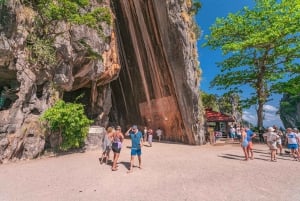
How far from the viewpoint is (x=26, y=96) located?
11.2 m

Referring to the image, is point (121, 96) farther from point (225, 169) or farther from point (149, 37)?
point (225, 169)

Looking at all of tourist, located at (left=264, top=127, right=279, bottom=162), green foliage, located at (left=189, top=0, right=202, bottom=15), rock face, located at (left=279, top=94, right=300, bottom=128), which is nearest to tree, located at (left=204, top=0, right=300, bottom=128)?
green foliage, located at (left=189, top=0, right=202, bottom=15)

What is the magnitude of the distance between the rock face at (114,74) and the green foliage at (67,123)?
63 cm

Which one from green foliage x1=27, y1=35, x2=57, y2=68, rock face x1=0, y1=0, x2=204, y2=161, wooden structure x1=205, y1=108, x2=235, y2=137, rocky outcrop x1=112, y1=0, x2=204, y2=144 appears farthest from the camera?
wooden structure x1=205, y1=108, x2=235, y2=137

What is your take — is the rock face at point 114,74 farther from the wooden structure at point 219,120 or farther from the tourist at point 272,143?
the tourist at point 272,143

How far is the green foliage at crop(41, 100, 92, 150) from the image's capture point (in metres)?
11.2

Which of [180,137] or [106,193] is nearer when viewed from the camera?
[106,193]

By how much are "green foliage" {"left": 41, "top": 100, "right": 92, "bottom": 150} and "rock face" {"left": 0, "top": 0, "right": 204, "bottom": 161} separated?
0.63 meters

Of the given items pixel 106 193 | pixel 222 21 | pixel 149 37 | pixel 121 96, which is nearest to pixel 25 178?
pixel 106 193

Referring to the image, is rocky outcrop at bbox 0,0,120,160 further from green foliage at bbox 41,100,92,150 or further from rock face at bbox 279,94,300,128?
rock face at bbox 279,94,300,128

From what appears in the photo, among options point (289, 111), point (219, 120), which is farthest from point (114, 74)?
point (289, 111)

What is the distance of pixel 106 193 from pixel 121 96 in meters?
20.1

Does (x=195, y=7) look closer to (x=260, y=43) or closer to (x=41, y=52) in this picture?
(x=260, y=43)

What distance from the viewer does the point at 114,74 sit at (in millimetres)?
18859
